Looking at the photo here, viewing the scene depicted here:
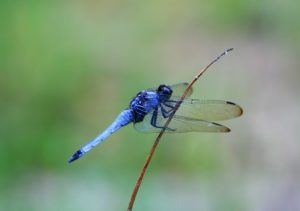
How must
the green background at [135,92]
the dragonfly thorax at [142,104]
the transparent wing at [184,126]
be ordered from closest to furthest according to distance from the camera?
1. the transparent wing at [184,126]
2. the dragonfly thorax at [142,104]
3. the green background at [135,92]

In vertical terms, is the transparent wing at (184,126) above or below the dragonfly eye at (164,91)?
below

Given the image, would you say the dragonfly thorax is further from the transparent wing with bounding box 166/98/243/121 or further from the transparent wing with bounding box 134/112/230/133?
the transparent wing with bounding box 166/98/243/121

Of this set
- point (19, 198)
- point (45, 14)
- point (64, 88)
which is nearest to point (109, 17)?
point (45, 14)

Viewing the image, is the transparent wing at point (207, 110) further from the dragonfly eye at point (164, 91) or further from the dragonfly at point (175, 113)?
the dragonfly eye at point (164, 91)

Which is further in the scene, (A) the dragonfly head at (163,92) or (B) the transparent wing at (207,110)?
(A) the dragonfly head at (163,92)

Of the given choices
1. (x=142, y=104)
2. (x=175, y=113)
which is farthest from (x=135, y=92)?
(x=175, y=113)

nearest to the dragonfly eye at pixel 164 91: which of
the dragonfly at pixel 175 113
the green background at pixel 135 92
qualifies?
the dragonfly at pixel 175 113

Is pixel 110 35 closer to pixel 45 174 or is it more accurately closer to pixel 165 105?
pixel 45 174

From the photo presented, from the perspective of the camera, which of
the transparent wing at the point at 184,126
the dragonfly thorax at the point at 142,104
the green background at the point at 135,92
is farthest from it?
the green background at the point at 135,92
